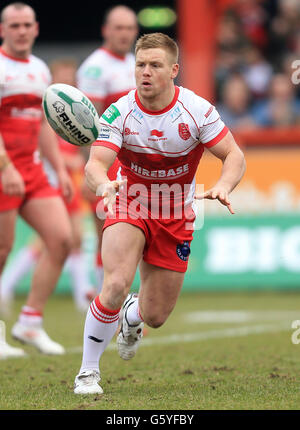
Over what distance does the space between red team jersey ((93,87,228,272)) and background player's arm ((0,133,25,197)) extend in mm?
1361

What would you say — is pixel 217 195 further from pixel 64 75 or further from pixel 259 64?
pixel 259 64

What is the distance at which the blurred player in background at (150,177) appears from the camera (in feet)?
19.1

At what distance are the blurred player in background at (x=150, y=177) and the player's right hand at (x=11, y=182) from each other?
1.36m

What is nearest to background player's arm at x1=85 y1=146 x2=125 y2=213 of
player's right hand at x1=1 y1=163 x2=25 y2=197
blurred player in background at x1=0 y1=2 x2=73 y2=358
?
player's right hand at x1=1 y1=163 x2=25 y2=197

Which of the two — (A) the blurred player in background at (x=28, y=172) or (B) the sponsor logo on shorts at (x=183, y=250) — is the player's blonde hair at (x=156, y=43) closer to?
(B) the sponsor logo on shorts at (x=183, y=250)

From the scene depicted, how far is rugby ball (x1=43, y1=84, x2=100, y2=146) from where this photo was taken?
592cm

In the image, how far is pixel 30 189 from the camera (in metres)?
7.89

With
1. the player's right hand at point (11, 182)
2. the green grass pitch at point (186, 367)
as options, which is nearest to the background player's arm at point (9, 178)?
the player's right hand at point (11, 182)

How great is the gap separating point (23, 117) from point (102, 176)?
231 cm

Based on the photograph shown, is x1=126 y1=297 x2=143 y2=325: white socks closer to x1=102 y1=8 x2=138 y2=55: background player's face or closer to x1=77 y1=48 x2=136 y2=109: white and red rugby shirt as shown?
x1=77 y1=48 x2=136 y2=109: white and red rugby shirt

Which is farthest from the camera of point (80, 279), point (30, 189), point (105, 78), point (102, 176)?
point (80, 279)

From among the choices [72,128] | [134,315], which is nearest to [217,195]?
[72,128]
